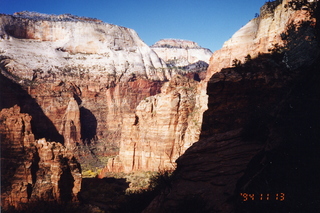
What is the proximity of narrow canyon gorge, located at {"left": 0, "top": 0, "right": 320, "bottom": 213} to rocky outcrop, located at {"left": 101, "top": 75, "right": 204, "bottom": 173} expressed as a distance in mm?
176

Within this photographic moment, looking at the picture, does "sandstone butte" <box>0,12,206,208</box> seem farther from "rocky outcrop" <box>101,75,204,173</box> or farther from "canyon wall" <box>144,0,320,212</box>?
"canyon wall" <box>144,0,320,212</box>

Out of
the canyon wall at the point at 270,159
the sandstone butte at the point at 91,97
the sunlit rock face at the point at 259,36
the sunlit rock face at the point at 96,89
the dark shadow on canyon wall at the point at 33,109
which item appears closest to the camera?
the canyon wall at the point at 270,159

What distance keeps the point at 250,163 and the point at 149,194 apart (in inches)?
405

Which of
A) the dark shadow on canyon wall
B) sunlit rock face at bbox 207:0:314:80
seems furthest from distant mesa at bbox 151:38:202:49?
sunlit rock face at bbox 207:0:314:80

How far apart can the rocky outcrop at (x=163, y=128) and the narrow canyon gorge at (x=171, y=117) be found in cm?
18

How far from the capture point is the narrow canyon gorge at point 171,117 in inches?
367

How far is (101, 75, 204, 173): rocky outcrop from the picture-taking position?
38.9 metres

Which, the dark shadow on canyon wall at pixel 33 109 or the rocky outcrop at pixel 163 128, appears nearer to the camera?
the rocky outcrop at pixel 163 128

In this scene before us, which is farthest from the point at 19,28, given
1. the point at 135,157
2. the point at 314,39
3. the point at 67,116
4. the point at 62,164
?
the point at 314,39

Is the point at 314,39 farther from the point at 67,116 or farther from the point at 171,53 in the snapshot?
the point at 171,53

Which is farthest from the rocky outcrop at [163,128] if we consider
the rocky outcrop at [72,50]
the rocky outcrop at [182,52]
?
the rocky outcrop at [182,52]

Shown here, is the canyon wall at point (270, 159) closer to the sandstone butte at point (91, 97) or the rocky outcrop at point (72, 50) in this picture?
the sandstone butte at point (91, 97)

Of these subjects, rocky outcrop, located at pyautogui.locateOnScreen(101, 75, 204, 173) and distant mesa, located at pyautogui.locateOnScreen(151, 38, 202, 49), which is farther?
distant mesa, located at pyautogui.locateOnScreen(151, 38, 202, 49)

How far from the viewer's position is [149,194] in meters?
18.1
